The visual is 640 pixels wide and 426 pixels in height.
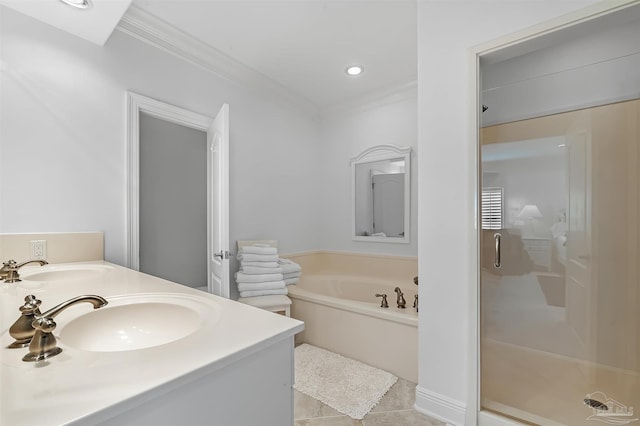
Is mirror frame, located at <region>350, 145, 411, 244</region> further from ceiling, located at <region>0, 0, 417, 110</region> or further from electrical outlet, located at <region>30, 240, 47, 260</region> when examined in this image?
electrical outlet, located at <region>30, 240, 47, 260</region>

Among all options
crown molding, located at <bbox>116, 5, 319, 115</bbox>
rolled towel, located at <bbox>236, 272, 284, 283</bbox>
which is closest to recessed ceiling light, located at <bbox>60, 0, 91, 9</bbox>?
crown molding, located at <bbox>116, 5, 319, 115</bbox>

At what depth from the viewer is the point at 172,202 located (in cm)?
341

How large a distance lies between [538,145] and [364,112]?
2.00 m

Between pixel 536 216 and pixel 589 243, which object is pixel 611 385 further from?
pixel 536 216

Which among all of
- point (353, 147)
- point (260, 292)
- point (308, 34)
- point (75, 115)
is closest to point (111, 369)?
point (75, 115)

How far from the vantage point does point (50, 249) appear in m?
1.64

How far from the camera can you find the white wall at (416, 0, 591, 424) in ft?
4.89

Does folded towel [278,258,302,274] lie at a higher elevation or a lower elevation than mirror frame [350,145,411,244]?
lower

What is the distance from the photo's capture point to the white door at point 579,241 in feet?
5.17

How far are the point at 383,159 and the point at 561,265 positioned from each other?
1900mm

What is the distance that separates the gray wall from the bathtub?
1525 millimetres

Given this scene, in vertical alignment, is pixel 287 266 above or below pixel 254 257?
below

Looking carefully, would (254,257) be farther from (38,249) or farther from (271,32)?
(271,32)

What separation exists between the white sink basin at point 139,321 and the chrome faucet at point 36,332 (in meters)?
0.21
